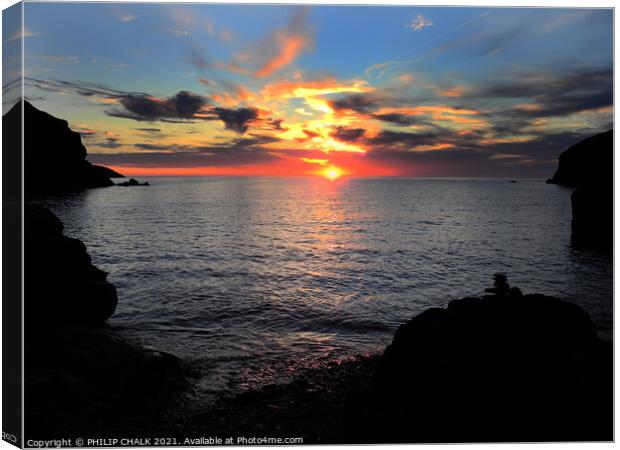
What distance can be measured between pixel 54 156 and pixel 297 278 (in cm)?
4043

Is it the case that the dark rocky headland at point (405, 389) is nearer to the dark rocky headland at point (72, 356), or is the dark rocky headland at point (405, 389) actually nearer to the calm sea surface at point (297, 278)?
the dark rocky headland at point (72, 356)

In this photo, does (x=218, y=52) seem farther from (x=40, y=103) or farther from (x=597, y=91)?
(x=597, y=91)

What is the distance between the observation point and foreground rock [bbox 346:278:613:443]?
258 inches

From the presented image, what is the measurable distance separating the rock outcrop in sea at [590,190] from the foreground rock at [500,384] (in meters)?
2.85

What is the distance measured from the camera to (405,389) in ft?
23.0

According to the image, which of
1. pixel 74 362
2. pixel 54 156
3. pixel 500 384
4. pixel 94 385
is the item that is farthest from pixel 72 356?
pixel 54 156

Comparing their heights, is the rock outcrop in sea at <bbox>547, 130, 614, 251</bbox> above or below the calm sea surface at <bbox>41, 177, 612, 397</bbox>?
above

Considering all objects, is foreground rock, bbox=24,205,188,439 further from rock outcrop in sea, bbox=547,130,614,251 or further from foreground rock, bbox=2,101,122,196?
rock outcrop in sea, bbox=547,130,614,251

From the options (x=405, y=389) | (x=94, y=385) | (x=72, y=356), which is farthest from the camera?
(x=72, y=356)

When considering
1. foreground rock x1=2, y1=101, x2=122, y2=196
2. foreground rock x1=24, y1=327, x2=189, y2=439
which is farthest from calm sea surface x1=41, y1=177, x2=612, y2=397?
foreground rock x1=2, y1=101, x2=122, y2=196

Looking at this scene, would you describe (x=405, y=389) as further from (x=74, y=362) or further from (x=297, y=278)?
(x=297, y=278)

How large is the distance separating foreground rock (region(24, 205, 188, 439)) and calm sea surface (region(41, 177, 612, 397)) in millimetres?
1208

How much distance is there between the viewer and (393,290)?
19203 mm

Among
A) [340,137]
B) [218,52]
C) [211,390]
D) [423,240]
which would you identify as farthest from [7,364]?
[423,240]
